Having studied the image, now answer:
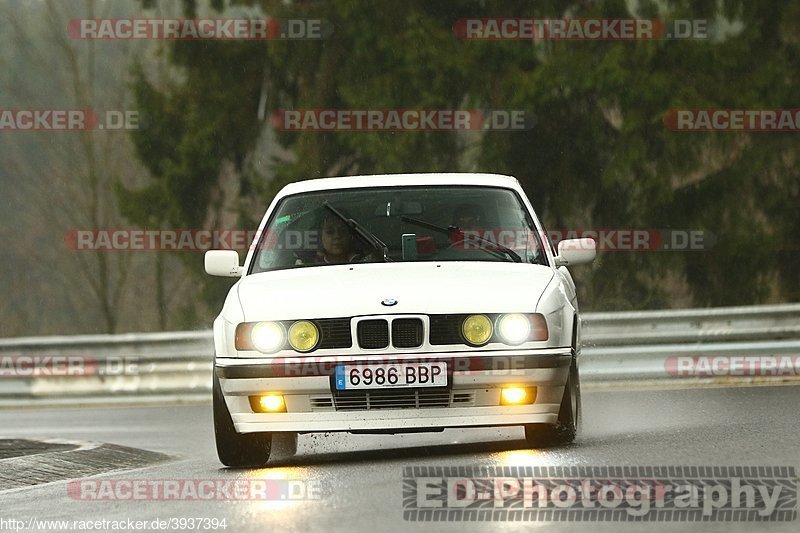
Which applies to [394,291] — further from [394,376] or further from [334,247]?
[334,247]

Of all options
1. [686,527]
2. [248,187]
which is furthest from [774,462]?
[248,187]

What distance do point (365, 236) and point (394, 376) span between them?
1.46m

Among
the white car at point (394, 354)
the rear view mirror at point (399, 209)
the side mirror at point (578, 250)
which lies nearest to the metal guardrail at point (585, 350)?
the side mirror at point (578, 250)

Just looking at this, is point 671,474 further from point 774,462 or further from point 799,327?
point 799,327

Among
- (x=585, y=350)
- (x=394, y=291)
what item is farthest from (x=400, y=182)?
(x=585, y=350)

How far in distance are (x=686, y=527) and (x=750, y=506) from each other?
0.59 meters

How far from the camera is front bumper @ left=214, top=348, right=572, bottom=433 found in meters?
8.78

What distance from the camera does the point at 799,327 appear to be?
16609 millimetres

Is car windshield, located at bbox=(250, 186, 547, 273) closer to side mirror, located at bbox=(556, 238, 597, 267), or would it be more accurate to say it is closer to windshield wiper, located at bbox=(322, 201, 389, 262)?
windshield wiper, located at bbox=(322, 201, 389, 262)

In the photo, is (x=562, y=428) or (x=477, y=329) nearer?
(x=477, y=329)

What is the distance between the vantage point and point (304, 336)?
29.2ft

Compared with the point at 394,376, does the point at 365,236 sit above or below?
above

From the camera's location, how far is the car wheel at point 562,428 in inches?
363

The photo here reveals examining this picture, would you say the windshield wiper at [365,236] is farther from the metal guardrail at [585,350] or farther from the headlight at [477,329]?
the metal guardrail at [585,350]
